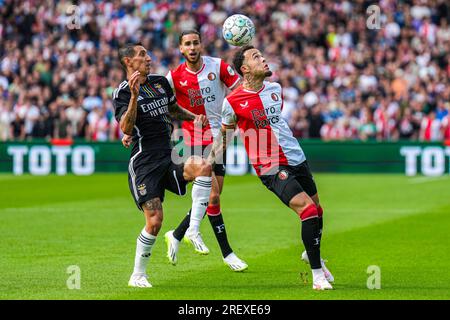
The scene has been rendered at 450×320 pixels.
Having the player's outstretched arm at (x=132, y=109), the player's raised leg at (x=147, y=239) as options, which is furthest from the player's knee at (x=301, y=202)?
the player's outstretched arm at (x=132, y=109)

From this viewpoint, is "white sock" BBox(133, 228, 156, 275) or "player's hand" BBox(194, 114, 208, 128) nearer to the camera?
"white sock" BBox(133, 228, 156, 275)

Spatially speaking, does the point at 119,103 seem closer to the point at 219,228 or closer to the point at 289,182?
the point at 289,182

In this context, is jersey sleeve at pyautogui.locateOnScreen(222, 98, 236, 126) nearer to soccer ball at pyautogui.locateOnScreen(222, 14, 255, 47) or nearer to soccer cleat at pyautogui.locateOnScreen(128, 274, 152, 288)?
soccer ball at pyautogui.locateOnScreen(222, 14, 255, 47)

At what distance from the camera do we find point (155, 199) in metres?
10.2

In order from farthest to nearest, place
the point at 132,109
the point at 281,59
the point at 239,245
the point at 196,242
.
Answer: the point at 281,59 → the point at 239,245 → the point at 196,242 → the point at 132,109

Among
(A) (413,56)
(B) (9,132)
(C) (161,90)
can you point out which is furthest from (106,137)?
(C) (161,90)

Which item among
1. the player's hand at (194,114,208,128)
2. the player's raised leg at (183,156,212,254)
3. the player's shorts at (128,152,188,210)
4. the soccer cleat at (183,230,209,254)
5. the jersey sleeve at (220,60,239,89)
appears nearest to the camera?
the player's shorts at (128,152,188,210)

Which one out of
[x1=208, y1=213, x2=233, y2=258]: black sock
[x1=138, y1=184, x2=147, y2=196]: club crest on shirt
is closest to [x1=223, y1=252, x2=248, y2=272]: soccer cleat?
[x1=208, y1=213, x2=233, y2=258]: black sock

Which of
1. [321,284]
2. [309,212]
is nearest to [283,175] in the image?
[309,212]

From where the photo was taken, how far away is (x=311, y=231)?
32.9 feet

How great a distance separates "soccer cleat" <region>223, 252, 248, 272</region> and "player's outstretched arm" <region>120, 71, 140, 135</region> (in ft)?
7.30

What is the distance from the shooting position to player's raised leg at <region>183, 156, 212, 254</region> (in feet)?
36.3

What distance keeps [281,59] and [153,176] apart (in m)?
21.8

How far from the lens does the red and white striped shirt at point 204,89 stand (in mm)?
12211
